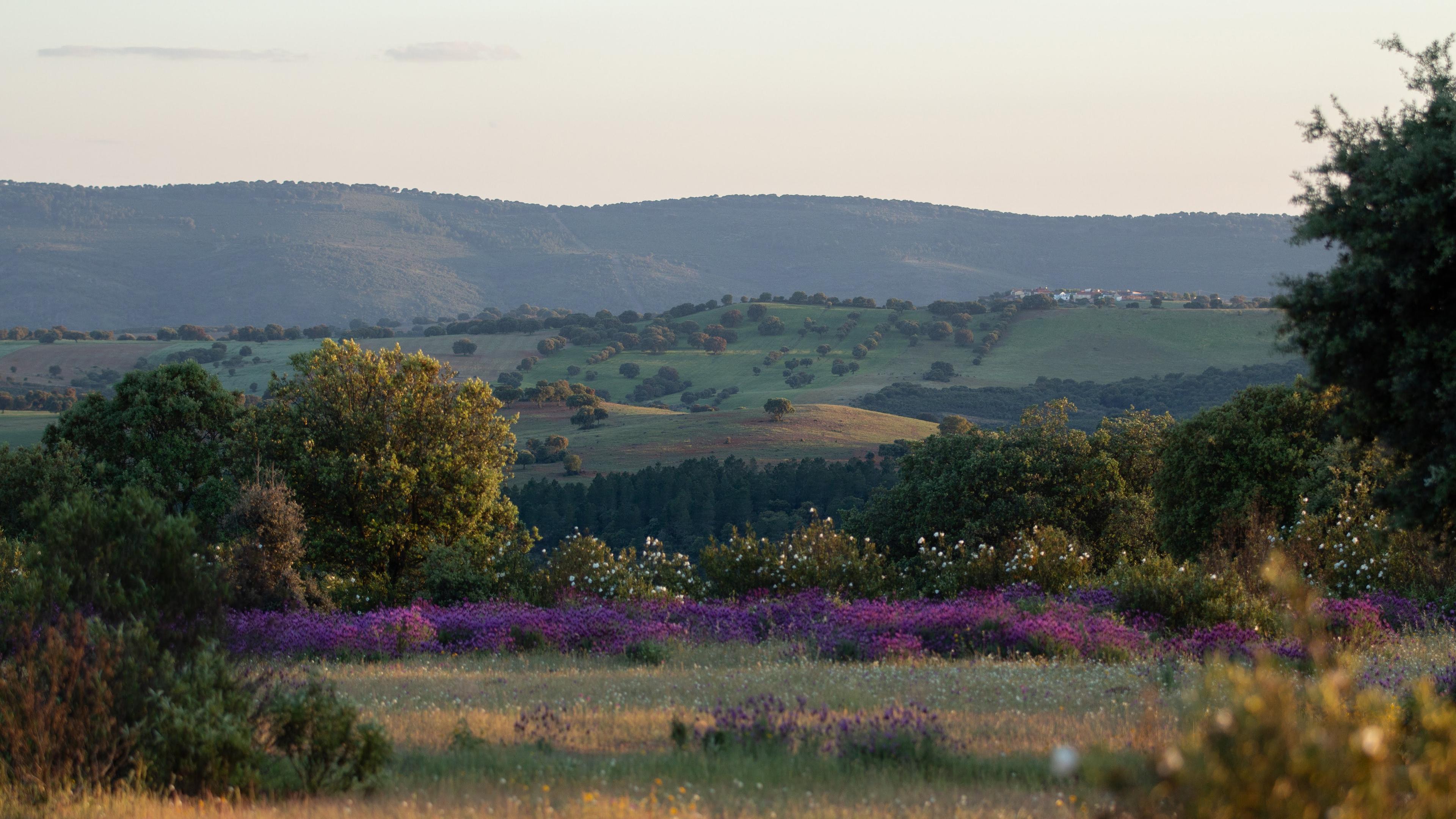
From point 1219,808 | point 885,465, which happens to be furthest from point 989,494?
point 885,465

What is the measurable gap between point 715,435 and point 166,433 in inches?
2988

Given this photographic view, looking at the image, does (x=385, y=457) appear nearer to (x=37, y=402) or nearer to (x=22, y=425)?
(x=22, y=425)

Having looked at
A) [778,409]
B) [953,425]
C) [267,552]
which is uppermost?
[267,552]

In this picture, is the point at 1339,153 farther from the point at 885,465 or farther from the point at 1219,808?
the point at 885,465

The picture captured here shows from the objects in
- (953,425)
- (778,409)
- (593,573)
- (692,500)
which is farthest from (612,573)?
(778,409)

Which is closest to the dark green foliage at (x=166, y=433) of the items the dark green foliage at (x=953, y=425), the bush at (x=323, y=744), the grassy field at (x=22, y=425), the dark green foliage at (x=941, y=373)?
the bush at (x=323, y=744)

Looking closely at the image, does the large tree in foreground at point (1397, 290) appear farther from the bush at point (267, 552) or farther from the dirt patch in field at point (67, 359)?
the dirt patch in field at point (67, 359)

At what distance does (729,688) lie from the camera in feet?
39.5

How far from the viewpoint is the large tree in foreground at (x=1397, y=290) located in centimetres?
860

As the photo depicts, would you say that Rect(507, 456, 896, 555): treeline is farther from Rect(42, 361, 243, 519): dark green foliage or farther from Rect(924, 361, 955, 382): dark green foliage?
Rect(924, 361, 955, 382): dark green foliage

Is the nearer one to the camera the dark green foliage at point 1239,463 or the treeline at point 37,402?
the dark green foliage at point 1239,463

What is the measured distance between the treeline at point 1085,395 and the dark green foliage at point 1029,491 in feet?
270

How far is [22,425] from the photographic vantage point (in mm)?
97062

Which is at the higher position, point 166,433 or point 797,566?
point 166,433
